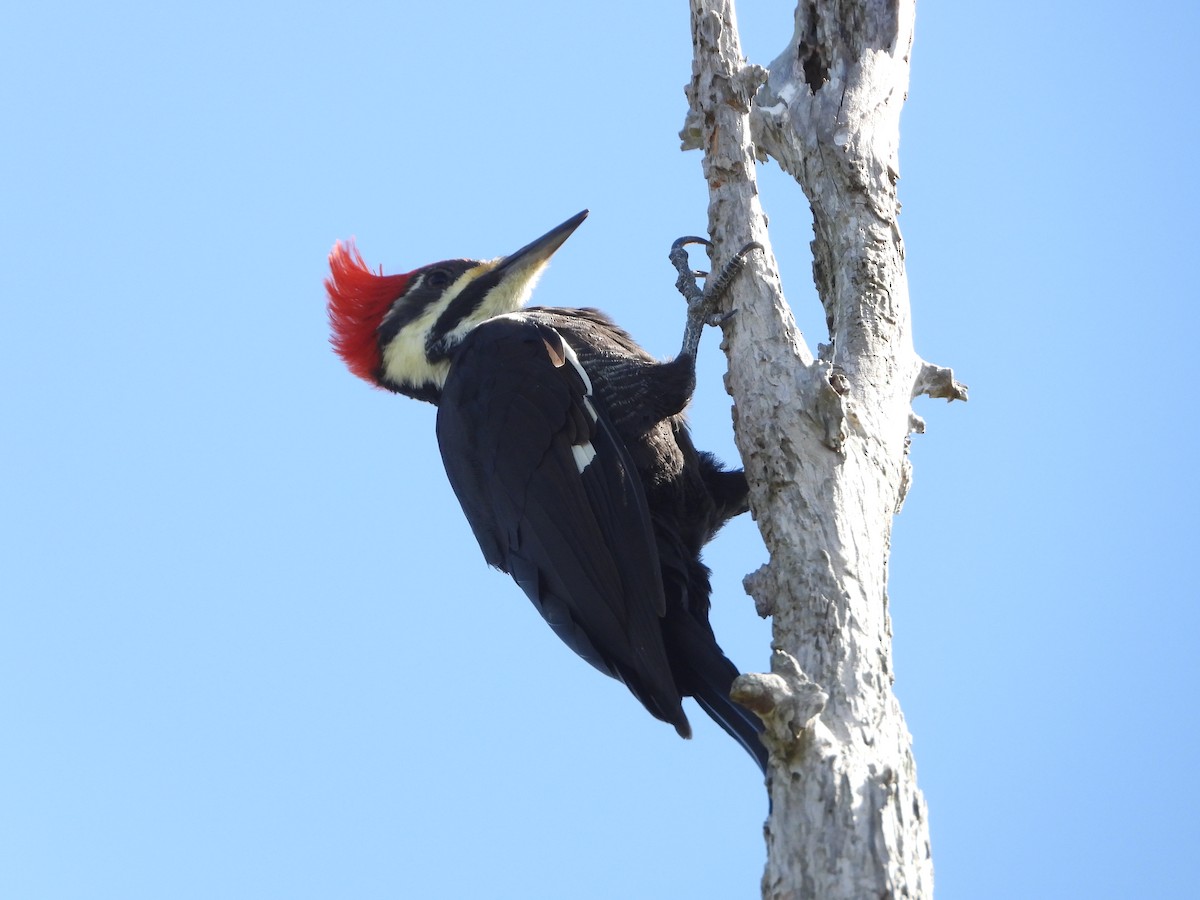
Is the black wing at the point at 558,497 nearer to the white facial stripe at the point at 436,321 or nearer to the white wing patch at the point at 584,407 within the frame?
the white wing patch at the point at 584,407

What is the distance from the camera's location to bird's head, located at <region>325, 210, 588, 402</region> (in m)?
4.12

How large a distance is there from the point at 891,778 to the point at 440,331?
249 centimetres

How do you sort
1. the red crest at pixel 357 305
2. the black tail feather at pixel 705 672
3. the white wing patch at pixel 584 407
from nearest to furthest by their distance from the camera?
→ the black tail feather at pixel 705 672, the white wing patch at pixel 584 407, the red crest at pixel 357 305

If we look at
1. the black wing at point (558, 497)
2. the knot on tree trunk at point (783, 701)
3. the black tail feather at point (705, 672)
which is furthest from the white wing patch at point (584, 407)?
the knot on tree trunk at point (783, 701)

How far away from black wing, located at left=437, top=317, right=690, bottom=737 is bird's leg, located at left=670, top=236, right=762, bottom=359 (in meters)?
0.32

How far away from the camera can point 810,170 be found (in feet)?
10.5

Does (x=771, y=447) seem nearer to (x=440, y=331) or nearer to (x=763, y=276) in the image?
(x=763, y=276)

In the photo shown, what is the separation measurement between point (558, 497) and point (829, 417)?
87 centimetres

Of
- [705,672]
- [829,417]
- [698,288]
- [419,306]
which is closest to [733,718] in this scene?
[705,672]

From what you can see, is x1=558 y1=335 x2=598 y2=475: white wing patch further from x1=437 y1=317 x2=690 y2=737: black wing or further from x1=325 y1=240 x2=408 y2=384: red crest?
x1=325 y1=240 x2=408 y2=384: red crest

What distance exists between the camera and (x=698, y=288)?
3.45 m

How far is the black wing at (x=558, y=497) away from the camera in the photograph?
3.06 metres

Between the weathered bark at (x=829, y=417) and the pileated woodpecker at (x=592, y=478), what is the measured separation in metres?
0.33

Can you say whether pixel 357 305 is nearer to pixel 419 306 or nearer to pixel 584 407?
pixel 419 306
